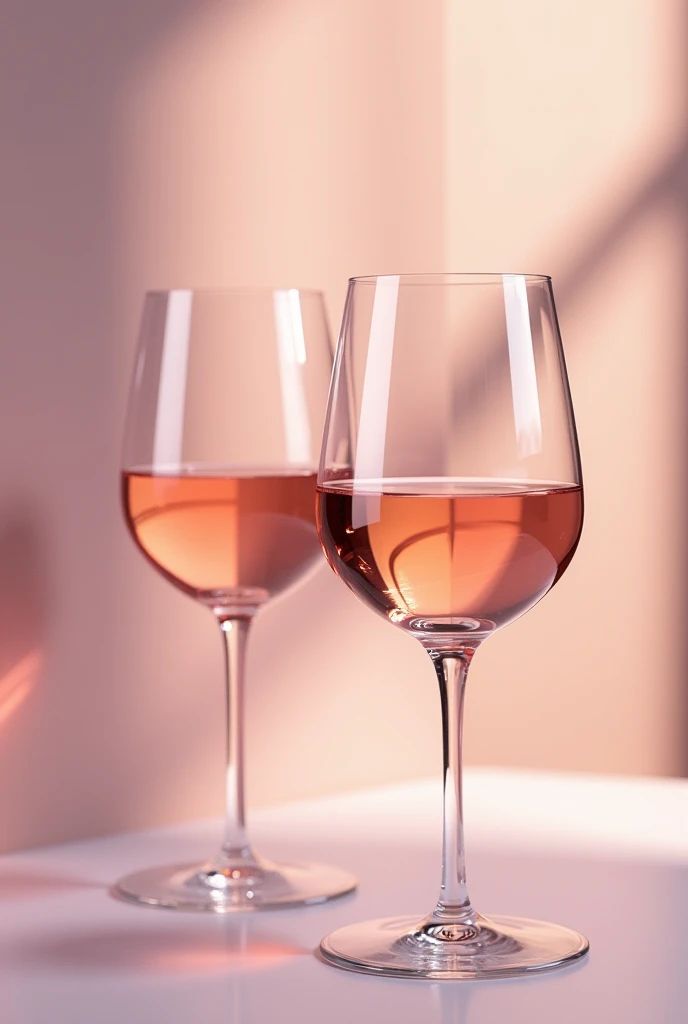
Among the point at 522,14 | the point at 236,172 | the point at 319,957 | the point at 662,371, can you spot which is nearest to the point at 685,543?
the point at 662,371

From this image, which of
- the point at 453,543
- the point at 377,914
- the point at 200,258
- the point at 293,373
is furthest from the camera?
the point at 200,258

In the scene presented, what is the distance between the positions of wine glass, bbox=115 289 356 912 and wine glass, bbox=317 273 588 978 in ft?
0.64

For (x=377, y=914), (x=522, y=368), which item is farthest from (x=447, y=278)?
(x=377, y=914)

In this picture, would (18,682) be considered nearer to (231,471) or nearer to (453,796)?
(231,471)

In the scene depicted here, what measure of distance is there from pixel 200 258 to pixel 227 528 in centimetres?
31

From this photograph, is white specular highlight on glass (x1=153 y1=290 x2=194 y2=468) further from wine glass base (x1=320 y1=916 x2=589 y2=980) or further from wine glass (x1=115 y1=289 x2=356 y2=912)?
wine glass base (x1=320 y1=916 x2=589 y2=980)

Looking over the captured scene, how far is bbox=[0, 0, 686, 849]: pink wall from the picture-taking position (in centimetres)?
111

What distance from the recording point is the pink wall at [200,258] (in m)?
1.11

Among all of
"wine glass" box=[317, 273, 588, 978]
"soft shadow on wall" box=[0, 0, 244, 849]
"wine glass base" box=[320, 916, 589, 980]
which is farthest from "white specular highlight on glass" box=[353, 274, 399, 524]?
"soft shadow on wall" box=[0, 0, 244, 849]

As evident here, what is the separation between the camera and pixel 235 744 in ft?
3.40

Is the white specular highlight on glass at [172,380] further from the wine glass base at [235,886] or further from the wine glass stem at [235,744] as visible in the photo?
the wine glass base at [235,886]

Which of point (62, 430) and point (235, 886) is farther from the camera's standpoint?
point (62, 430)

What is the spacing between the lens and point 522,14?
1781 millimetres

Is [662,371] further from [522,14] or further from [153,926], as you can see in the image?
[153,926]
